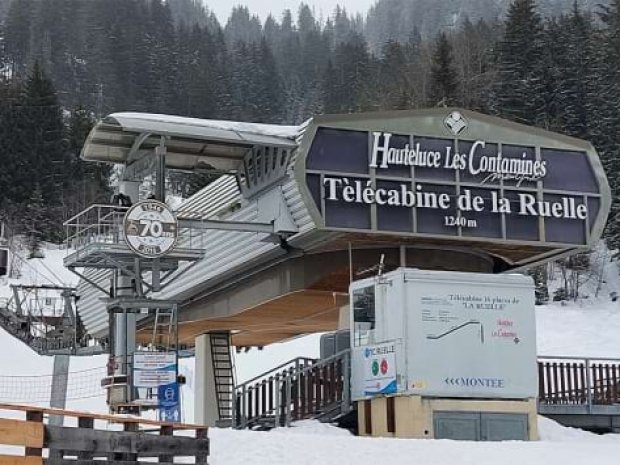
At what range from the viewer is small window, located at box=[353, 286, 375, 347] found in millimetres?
22203

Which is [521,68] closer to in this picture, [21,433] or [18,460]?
[21,433]

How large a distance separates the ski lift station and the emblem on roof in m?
0.03

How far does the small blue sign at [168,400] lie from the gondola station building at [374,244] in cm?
13

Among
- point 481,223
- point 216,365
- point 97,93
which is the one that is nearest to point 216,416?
point 216,365

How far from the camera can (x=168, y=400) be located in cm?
2034

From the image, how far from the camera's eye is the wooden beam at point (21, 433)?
11.9 m

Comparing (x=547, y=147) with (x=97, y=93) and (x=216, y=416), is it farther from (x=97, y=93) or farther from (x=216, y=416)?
(x=97, y=93)

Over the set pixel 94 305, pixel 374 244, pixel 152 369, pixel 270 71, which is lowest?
pixel 152 369

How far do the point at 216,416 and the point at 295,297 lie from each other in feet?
22.0

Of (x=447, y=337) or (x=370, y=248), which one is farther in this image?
(x=370, y=248)

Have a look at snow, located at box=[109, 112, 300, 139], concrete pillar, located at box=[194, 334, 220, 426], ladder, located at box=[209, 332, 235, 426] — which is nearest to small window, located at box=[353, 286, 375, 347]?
snow, located at box=[109, 112, 300, 139]

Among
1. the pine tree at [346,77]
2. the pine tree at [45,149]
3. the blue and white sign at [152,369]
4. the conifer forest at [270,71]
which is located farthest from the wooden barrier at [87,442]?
the pine tree at [346,77]

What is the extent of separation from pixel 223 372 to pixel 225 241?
6790mm

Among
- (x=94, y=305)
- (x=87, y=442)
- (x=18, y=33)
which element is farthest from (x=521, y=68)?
(x=18, y=33)
